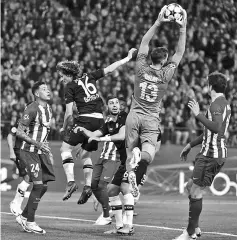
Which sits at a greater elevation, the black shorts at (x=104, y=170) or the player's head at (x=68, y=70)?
the player's head at (x=68, y=70)

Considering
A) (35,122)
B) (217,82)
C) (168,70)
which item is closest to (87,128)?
(35,122)

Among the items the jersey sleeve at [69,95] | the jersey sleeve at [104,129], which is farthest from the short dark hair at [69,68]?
the jersey sleeve at [104,129]

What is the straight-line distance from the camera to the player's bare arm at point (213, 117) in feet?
37.7

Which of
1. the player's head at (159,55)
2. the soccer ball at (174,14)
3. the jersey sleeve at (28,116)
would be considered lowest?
the jersey sleeve at (28,116)

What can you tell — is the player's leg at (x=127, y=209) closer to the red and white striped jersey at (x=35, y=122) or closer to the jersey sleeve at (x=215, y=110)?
the red and white striped jersey at (x=35, y=122)

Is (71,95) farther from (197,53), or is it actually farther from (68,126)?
(197,53)

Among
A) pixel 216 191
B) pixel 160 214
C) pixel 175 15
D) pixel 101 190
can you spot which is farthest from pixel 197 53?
pixel 175 15

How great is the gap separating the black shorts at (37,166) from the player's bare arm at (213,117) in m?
3.06

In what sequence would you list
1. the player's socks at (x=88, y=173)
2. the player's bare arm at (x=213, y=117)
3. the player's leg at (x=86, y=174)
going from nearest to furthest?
the player's bare arm at (x=213, y=117)
the player's leg at (x=86, y=174)
the player's socks at (x=88, y=173)

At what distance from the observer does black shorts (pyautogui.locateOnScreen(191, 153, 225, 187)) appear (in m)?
11.9

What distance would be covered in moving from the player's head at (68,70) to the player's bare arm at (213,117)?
9.89ft

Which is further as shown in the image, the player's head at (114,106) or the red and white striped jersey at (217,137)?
the player's head at (114,106)

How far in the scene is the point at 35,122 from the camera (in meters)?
13.5

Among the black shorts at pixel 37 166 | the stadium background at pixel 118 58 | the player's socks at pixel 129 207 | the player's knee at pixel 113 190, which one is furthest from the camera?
the stadium background at pixel 118 58
